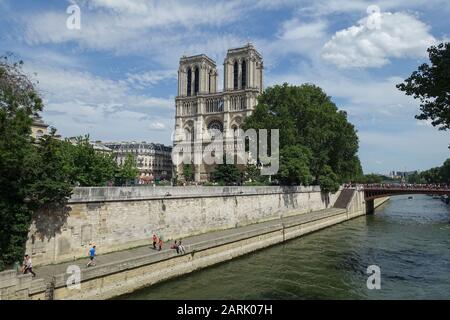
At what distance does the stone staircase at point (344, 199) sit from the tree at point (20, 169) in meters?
44.1

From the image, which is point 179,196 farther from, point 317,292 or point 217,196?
point 317,292

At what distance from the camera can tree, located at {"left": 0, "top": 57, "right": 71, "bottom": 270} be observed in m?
15.3

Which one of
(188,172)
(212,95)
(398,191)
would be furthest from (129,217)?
(212,95)

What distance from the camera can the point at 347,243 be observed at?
3259 cm

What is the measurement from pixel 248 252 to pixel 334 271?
22.0 ft

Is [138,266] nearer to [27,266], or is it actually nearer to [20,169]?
[27,266]

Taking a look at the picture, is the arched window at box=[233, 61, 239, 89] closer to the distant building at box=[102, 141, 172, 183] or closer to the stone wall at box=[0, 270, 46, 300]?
the distant building at box=[102, 141, 172, 183]

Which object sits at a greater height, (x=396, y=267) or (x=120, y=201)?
(x=120, y=201)

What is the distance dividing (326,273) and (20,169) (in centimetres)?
1626

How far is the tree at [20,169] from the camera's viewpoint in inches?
603

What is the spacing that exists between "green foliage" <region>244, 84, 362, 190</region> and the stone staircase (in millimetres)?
2630
